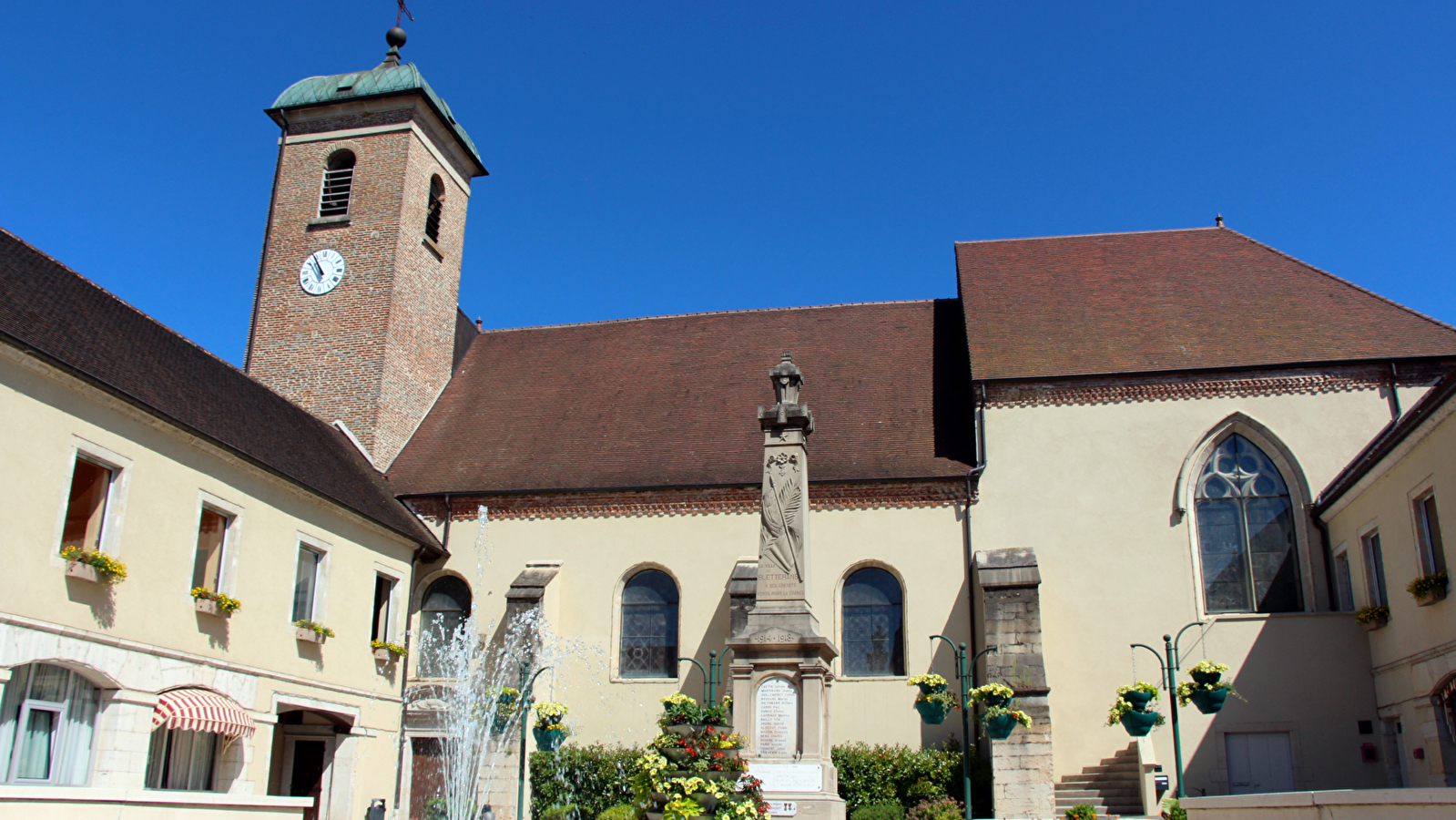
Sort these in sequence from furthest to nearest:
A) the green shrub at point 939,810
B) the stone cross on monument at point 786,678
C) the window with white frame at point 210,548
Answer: the green shrub at point 939,810 < the window with white frame at point 210,548 < the stone cross on monument at point 786,678

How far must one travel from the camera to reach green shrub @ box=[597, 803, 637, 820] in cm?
1628

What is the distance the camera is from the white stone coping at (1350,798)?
6344mm

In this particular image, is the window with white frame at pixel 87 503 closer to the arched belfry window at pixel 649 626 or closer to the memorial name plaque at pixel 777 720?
the memorial name plaque at pixel 777 720

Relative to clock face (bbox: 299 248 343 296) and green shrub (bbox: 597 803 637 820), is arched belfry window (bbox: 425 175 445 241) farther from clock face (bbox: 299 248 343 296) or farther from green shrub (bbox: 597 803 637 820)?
green shrub (bbox: 597 803 637 820)


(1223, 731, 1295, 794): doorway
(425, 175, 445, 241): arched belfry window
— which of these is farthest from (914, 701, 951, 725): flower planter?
→ (425, 175, 445, 241): arched belfry window

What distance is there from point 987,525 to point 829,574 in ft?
9.14

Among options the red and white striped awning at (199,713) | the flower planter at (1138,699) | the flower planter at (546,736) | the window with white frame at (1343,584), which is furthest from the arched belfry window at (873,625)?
the red and white striped awning at (199,713)

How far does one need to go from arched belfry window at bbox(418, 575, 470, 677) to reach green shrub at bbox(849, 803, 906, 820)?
7.93 metres

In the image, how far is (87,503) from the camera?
13.7 metres

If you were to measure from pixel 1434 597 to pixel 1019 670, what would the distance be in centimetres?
542

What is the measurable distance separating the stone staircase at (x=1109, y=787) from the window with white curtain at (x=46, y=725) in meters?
12.8

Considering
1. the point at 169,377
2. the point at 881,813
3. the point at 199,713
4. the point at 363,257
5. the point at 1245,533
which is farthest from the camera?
the point at 363,257

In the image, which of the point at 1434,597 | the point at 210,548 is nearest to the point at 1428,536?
the point at 1434,597

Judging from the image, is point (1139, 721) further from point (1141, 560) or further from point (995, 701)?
point (1141, 560)
